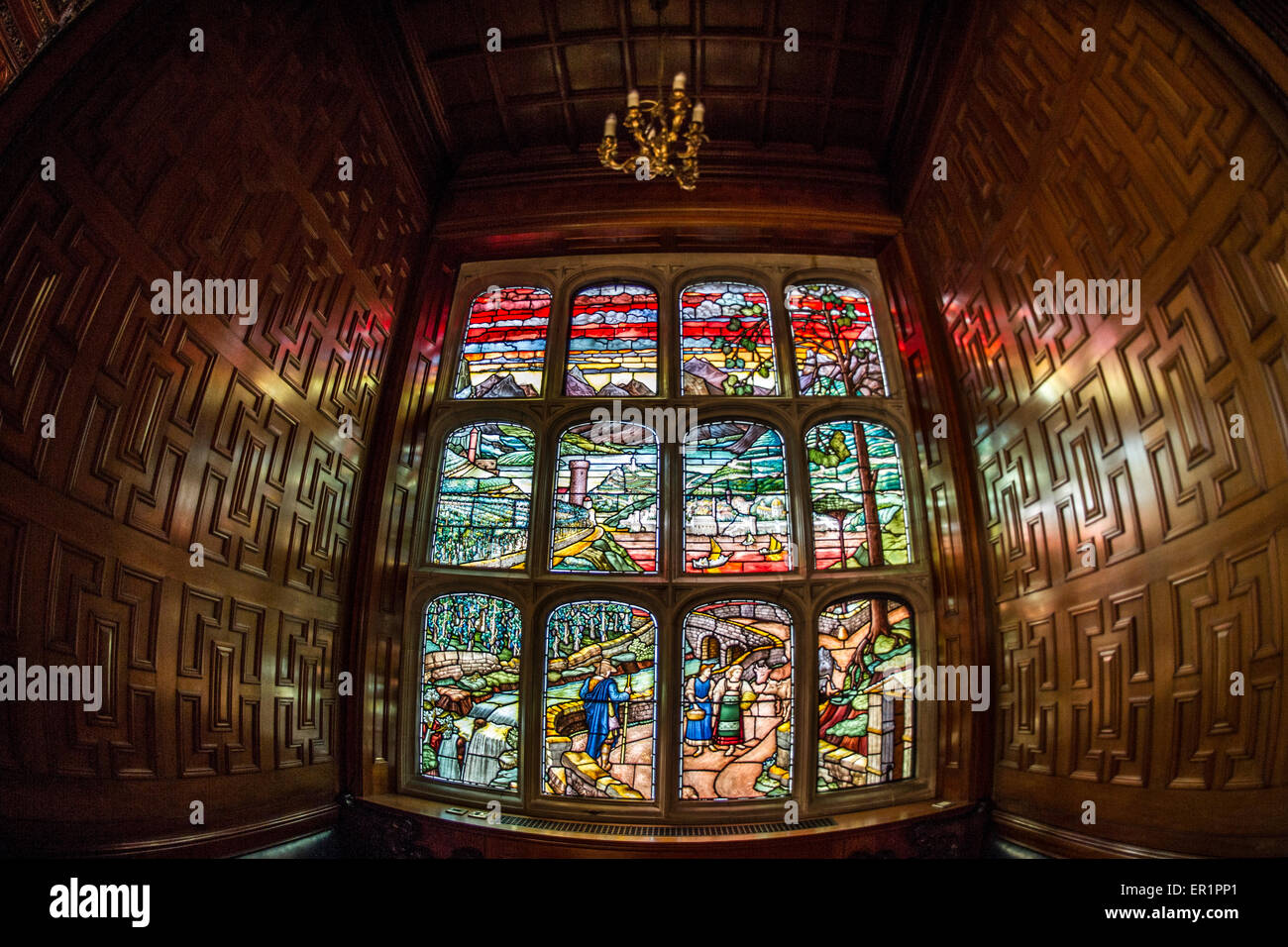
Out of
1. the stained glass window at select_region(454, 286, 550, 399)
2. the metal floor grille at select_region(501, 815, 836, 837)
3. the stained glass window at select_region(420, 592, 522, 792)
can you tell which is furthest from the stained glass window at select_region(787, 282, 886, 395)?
the metal floor grille at select_region(501, 815, 836, 837)

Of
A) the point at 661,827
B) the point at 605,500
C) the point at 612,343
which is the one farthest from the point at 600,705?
the point at 612,343

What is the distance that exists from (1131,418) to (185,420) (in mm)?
6278

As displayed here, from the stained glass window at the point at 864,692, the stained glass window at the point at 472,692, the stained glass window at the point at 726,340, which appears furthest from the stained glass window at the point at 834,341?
the stained glass window at the point at 472,692

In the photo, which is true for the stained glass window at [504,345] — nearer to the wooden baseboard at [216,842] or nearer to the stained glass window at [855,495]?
the stained glass window at [855,495]

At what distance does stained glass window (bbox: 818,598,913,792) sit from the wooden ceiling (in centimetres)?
452

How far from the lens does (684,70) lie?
7605 mm

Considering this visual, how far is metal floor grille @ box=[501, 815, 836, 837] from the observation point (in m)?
6.91

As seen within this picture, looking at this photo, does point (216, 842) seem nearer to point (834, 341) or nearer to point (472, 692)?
point (472, 692)

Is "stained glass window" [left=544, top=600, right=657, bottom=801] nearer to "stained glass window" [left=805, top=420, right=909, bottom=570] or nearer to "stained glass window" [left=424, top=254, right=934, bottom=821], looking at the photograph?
"stained glass window" [left=424, top=254, right=934, bottom=821]

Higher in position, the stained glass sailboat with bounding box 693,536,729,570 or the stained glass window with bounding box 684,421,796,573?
the stained glass window with bounding box 684,421,796,573

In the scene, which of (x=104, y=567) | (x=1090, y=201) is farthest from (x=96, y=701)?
(x=1090, y=201)

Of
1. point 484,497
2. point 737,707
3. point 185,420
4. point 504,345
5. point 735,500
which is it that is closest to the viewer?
point 185,420

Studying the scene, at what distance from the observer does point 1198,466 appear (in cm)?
485

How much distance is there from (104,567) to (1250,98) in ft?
22.4
